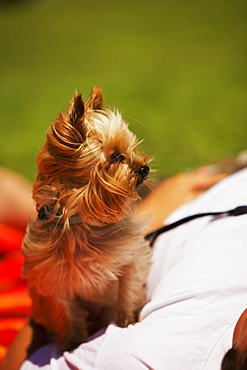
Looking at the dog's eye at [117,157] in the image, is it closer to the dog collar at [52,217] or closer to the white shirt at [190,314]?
the dog collar at [52,217]

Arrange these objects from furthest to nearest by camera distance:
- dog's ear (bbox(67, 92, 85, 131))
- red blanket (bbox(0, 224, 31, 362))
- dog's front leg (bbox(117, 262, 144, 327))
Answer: red blanket (bbox(0, 224, 31, 362)) < dog's front leg (bbox(117, 262, 144, 327)) < dog's ear (bbox(67, 92, 85, 131))

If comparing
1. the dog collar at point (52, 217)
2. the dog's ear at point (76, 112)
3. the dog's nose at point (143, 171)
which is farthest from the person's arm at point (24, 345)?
the dog's ear at point (76, 112)

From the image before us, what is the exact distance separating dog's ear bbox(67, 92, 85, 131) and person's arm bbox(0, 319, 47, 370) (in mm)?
1119

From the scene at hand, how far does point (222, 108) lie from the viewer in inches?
243

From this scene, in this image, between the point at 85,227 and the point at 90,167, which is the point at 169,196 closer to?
the point at 85,227

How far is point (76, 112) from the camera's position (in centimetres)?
162

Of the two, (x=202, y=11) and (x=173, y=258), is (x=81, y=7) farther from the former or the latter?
(x=173, y=258)

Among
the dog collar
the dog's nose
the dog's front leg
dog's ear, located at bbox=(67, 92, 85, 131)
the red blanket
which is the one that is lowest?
the red blanket

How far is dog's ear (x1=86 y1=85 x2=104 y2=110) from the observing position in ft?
5.79

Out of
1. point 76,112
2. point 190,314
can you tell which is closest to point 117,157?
point 76,112

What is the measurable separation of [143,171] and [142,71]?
21.0 feet

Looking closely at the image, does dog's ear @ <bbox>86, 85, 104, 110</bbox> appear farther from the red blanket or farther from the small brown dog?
the red blanket

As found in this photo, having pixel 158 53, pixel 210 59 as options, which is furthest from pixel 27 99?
pixel 210 59

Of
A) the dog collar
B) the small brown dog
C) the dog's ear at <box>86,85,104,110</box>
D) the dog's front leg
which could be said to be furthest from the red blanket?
the dog's ear at <box>86,85,104,110</box>
